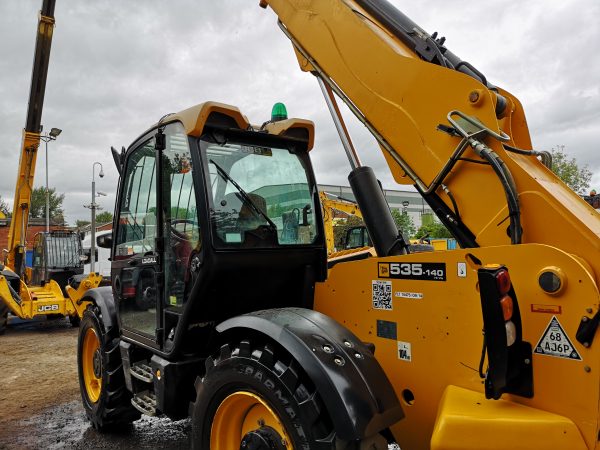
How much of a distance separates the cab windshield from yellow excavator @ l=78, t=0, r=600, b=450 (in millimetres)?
13

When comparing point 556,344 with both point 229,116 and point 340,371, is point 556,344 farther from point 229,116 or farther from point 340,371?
point 229,116

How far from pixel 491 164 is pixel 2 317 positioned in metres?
10.7

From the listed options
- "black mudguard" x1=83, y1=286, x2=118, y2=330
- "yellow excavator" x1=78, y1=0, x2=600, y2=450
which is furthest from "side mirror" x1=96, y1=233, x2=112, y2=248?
"black mudguard" x1=83, y1=286, x2=118, y2=330

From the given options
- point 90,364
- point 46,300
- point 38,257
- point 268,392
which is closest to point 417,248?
point 268,392

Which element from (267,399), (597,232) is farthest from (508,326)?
(267,399)

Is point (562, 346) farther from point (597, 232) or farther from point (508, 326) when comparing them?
point (597, 232)

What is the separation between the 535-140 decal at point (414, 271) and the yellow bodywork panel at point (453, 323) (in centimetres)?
1

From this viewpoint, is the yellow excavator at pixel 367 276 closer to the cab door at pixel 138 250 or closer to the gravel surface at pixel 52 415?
the cab door at pixel 138 250

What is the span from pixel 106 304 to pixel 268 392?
103 inches

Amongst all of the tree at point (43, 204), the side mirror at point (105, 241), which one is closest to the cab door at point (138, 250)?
the side mirror at point (105, 241)

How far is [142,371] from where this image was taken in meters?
3.53

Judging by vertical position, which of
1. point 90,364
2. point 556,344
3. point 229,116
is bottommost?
point 90,364

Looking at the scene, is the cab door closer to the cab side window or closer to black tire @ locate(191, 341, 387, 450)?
the cab side window

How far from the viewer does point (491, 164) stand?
2189 mm
